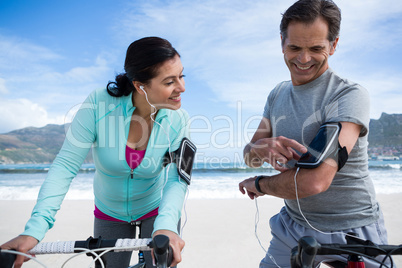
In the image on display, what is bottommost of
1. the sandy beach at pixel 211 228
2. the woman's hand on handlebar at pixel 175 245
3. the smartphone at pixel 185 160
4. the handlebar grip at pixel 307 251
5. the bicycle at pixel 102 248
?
the sandy beach at pixel 211 228

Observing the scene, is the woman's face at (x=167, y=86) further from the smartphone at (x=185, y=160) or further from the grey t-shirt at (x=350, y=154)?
the grey t-shirt at (x=350, y=154)

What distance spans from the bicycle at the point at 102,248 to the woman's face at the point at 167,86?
898mm

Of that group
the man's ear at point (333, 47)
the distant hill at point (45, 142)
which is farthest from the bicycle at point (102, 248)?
the distant hill at point (45, 142)

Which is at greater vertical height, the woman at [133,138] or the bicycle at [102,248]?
the woman at [133,138]

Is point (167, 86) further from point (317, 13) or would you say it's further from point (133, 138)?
point (317, 13)

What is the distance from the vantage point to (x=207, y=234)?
4984mm

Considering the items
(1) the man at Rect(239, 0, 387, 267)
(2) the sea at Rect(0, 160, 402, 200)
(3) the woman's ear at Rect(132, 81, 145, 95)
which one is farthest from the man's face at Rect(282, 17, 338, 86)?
(2) the sea at Rect(0, 160, 402, 200)

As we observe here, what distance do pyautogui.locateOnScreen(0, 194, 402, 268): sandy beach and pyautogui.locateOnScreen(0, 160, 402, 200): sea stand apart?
2.52 meters

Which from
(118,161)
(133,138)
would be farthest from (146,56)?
(118,161)

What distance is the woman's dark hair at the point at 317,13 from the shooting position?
1.50 meters

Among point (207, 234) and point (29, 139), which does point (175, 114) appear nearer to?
point (207, 234)

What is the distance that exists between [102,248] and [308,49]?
4.21ft

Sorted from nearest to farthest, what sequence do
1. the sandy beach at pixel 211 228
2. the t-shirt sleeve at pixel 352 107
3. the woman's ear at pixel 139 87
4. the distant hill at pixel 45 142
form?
the t-shirt sleeve at pixel 352 107
the woman's ear at pixel 139 87
the sandy beach at pixel 211 228
the distant hill at pixel 45 142

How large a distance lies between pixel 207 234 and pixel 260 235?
0.85 metres
